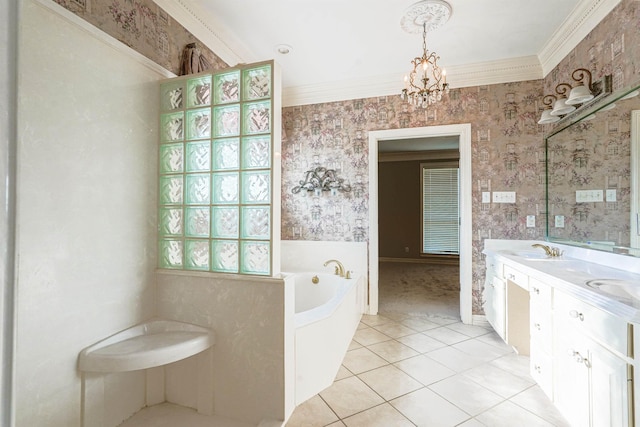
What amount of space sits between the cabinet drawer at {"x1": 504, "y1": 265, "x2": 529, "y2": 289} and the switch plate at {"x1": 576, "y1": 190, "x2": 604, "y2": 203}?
2.52 ft

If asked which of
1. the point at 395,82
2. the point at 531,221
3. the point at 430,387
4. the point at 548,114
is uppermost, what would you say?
the point at 395,82

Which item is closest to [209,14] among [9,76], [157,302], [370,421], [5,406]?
[157,302]

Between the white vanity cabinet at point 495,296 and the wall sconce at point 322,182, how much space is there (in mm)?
1662

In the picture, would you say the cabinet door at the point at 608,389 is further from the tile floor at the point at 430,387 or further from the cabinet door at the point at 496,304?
the cabinet door at the point at 496,304

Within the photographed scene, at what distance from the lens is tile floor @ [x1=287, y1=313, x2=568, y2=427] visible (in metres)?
1.64

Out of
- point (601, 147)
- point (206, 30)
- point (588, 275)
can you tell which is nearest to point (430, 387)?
point (588, 275)

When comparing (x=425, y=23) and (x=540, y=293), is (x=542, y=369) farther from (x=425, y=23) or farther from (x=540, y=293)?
(x=425, y=23)

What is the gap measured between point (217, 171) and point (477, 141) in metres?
2.65

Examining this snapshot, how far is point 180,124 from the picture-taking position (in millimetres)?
1865

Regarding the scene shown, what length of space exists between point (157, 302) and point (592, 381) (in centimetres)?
236

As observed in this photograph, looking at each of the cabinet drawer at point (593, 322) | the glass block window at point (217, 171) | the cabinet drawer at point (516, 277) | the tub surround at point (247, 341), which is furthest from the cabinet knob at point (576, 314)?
the glass block window at point (217, 171)

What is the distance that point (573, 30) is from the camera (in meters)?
2.31

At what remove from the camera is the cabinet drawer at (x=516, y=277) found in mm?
2062

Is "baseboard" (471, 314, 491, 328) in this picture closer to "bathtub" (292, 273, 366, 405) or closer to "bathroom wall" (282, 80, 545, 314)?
"bathroom wall" (282, 80, 545, 314)
